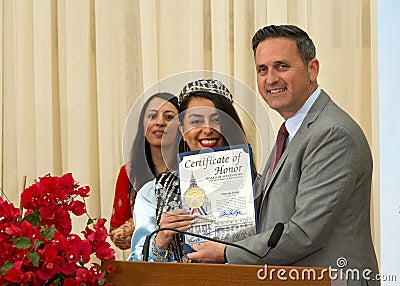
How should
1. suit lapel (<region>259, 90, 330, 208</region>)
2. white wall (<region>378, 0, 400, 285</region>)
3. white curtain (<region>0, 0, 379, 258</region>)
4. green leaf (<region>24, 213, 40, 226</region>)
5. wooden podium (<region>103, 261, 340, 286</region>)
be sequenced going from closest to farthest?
wooden podium (<region>103, 261, 340, 286</region>)
green leaf (<region>24, 213, 40, 226</region>)
suit lapel (<region>259, 90, 330, 208</region>)
white wall (<region>378, 0, 400, 285</region>)
white curtain (<region>0, 0, 379, 258</region>)


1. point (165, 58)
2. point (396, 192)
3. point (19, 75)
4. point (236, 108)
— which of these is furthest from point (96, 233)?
point (19, 75)

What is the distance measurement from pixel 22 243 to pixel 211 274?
29cm

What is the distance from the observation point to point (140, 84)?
2.93m

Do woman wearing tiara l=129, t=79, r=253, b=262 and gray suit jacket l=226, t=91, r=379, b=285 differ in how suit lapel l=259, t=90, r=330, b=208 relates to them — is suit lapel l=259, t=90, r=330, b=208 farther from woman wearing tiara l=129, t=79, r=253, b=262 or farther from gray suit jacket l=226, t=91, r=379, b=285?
woman wearing tiara l=129, t=79, r=253, b=262

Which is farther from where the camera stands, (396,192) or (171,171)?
(396,192)

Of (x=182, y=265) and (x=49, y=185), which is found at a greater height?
(x=49, y=185)

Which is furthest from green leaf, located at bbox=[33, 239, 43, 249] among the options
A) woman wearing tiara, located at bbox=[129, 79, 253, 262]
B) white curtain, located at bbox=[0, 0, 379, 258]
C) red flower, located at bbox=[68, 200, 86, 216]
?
white curtain, located at bbox=[0, 0, 379, 258]

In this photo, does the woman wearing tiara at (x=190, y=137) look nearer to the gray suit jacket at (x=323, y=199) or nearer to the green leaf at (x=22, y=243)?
the gray suit jacket at (x=323, y=199)

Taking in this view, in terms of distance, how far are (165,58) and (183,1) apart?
23 centimetres

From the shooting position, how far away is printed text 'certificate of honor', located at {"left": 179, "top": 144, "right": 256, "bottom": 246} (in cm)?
154

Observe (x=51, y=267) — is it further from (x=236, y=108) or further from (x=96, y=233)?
(x=236, y=108)

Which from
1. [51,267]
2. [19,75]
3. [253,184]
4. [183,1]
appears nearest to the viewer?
[51,267]

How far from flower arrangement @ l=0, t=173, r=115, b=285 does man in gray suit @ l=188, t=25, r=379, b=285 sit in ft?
1.27
